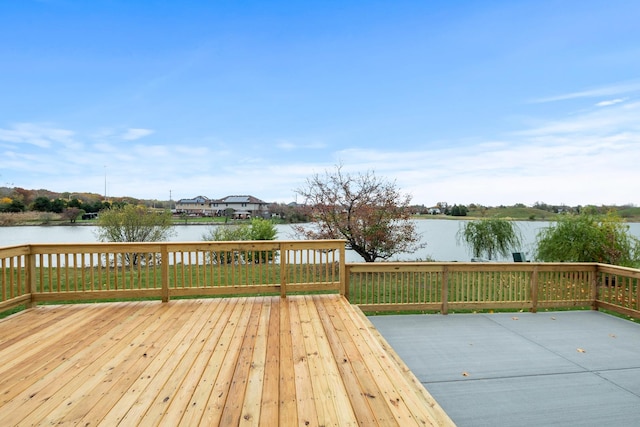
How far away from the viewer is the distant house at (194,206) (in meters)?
10.5

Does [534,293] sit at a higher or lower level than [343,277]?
lower

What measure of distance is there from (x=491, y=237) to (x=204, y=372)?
32.8ft

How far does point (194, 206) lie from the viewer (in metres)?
10.8

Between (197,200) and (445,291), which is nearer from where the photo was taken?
(445,291)

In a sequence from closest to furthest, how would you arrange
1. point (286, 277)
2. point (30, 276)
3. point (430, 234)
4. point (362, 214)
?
point (30, 276)
point (286, 277)
point (362, 214)
point (430, 234)

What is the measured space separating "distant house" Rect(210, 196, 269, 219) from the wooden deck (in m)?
6.73

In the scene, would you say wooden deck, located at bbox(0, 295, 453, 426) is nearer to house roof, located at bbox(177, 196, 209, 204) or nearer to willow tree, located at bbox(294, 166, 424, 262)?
willow tree, located at bbox(294, 166, 424, 262)

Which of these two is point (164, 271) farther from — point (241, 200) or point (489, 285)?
point (241, 200)

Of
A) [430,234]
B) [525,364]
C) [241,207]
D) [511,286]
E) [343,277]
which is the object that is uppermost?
[241,207]

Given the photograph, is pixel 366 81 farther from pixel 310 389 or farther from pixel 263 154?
pixel 310 389

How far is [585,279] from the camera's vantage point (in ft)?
17.1

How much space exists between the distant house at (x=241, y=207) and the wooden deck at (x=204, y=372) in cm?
673

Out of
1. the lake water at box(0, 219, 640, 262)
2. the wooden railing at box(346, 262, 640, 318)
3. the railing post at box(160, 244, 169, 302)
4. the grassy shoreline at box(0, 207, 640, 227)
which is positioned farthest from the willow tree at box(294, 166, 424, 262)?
the railing post at box(160, 244, 169, 302)

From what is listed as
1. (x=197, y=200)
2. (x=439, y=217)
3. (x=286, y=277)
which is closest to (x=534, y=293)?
(x=286, y=277)
